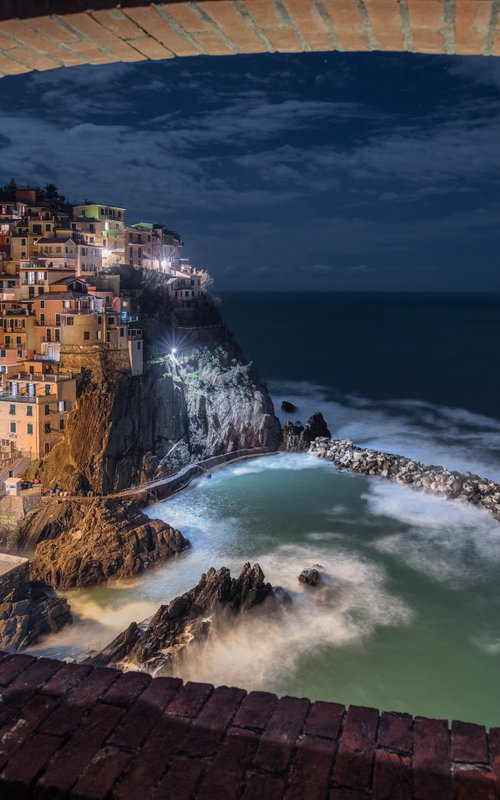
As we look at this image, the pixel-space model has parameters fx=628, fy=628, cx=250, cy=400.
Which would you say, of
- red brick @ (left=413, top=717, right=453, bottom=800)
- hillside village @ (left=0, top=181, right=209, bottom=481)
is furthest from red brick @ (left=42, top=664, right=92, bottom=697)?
hillside village @ (left=0, top=181, right=209, bottom=481)

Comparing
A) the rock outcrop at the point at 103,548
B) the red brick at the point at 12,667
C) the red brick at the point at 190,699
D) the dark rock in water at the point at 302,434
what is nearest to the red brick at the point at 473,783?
the red brick at the point at 190,699

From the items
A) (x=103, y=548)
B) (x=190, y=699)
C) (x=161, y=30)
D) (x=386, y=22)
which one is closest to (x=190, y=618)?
(x=103, y=548)

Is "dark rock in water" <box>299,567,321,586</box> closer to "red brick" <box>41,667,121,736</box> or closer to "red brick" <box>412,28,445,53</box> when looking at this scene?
"red brick" <box>41,667,121,736</box>

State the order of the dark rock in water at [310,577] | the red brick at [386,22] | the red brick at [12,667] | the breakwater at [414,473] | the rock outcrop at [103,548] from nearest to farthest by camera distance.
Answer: the red brick at [386,22]
the red brick at [12,667]
the dark rock in water at [310,577]
the rock outcrop at [103,548]
the breakwater at [414,473]

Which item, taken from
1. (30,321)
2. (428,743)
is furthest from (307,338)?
(428,743)

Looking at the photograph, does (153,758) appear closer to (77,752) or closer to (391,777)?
(77,752)

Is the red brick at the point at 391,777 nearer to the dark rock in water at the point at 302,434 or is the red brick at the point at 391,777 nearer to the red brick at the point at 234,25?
the red brick at the point at 234,25
